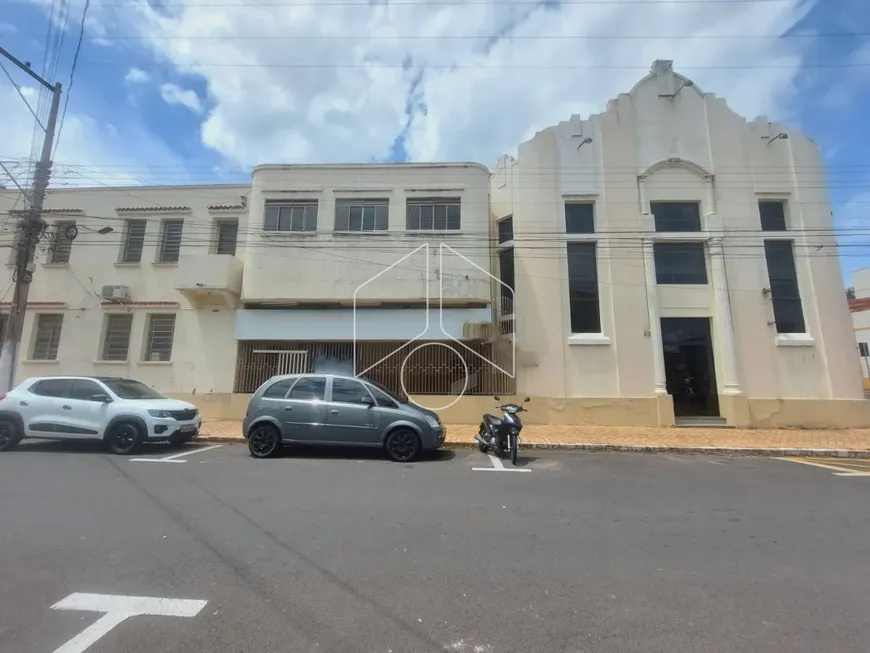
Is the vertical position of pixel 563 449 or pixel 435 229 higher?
pixel 435 229

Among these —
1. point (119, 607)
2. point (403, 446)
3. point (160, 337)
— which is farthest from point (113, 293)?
point (119, 607)

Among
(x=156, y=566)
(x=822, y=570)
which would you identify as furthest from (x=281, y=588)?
(x=822, y=570)

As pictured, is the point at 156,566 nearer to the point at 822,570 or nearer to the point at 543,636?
the point at 543,636

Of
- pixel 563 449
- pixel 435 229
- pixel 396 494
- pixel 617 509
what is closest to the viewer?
pixel 617 509

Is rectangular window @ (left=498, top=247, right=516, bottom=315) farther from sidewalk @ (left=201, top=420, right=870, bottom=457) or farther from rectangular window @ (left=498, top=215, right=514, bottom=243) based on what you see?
sidewalk @ (left=201, top=420, right=870, bottom=457)

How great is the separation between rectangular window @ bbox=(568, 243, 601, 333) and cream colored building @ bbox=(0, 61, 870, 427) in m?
0.06

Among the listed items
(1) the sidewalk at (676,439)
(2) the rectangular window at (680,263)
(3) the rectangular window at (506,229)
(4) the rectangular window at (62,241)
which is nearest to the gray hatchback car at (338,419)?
(1) the sidewalk at (676,439)

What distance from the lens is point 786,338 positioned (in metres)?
13.0

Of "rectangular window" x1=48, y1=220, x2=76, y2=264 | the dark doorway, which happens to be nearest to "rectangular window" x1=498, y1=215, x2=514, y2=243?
the dark doorway

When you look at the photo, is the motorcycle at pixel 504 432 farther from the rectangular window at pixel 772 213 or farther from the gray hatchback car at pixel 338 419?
the rectangular window at pixel 772 213

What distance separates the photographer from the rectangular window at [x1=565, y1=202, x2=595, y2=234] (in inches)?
557

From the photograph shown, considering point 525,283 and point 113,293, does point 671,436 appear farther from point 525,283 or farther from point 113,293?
point 113,293

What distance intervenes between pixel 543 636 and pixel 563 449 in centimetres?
737

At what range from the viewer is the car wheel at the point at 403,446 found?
26.9 feet
